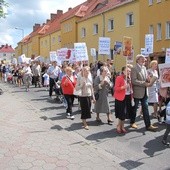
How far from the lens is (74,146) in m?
7.90

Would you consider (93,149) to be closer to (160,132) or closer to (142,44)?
(160,132)

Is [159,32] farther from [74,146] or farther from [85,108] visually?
[74,146]

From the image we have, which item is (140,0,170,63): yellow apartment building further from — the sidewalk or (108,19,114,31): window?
the sidewalk

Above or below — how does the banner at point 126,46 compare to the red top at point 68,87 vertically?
above

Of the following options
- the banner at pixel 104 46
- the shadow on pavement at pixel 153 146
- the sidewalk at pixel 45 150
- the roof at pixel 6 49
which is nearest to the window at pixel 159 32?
the banner at pixel 104 46

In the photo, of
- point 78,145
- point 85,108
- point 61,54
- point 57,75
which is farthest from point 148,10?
point 78,145

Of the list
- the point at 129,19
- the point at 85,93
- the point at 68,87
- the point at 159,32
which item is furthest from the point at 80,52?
the point at 129,19

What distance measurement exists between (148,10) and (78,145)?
2501 cm

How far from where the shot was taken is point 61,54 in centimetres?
1895

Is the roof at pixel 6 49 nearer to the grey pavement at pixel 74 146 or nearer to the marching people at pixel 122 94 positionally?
the grey pavement at pixel 74 146

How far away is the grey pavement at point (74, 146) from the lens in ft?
21.9

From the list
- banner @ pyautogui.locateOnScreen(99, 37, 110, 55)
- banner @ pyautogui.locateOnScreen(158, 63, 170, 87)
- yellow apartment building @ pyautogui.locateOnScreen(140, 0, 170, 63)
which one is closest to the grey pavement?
banner @ pyautogui.locateOnScreen(158, 63, 170, 87)

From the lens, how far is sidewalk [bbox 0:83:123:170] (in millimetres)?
6566

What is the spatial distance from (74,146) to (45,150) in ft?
2.30
